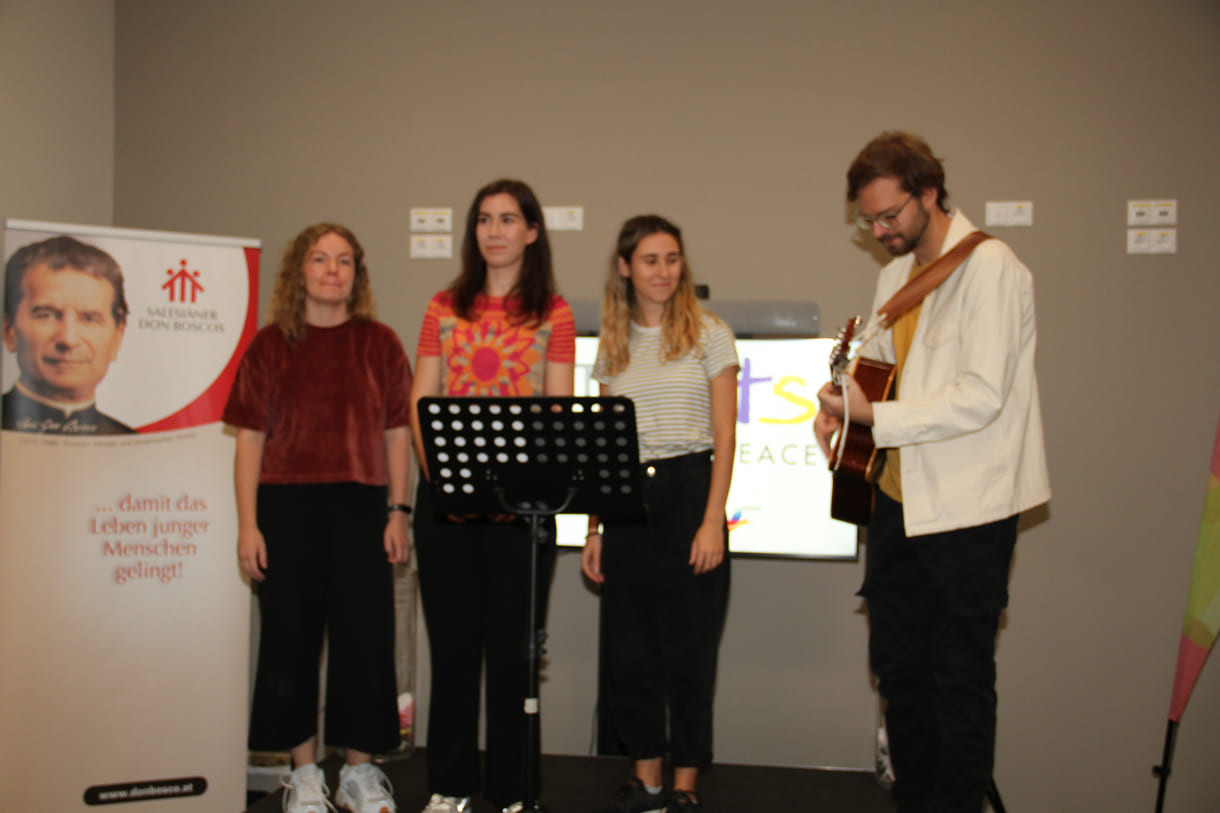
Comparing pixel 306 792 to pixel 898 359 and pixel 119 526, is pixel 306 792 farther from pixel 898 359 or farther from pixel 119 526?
pixel 898 359

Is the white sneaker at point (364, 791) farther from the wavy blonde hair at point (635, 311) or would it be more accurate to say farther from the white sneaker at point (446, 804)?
the wavy blonde hair at point (635, 311)

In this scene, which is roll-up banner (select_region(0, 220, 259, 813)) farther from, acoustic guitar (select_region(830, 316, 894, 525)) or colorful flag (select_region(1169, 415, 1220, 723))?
colorful flag (select_region(1169, 415, 1220, 723))

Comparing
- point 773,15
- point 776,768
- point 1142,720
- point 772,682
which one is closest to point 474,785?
point 776,768

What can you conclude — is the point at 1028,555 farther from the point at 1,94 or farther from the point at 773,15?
the point at 1,94

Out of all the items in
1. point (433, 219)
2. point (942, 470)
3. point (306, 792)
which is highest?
point (433, 219)

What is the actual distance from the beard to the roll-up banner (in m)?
2.18

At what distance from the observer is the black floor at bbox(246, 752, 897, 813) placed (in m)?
2.58

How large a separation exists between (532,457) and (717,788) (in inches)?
57.0

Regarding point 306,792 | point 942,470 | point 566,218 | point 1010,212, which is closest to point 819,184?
point 1010,212

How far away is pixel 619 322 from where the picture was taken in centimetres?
244

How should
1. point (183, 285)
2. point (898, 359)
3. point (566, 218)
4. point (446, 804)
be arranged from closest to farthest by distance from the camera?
point (898, 359), point (446, 804), point (183, 285), point (566, 218)

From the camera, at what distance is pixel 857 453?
2082 millimetres

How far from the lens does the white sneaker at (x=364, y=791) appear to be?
93.3 inches

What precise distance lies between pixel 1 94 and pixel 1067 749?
4.38m
